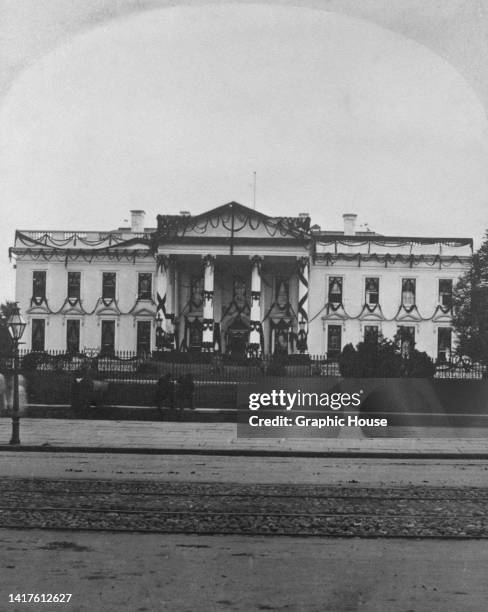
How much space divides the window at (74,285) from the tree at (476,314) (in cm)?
2375

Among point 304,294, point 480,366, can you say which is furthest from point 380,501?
point 304,294

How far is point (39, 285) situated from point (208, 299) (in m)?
10.6

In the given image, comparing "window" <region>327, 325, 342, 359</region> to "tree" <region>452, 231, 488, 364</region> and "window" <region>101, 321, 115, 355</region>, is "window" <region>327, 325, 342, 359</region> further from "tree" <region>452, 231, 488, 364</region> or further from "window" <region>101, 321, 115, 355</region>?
"window" <region>101, 321, 115, 355</region>

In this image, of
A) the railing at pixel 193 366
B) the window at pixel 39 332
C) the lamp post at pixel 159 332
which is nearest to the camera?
the railing at pixel 193 366

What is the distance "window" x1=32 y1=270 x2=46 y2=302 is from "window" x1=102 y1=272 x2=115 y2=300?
3.67m

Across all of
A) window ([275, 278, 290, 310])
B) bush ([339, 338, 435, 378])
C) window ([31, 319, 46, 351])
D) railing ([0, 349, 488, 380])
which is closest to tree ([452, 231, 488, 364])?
railing ([0, 349, 488, 380])

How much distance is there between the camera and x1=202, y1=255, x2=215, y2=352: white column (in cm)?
4800

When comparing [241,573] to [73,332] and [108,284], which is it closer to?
[108,284]

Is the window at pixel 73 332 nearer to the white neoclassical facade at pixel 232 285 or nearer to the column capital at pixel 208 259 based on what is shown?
the white neoclassical facade at pixel 232 285

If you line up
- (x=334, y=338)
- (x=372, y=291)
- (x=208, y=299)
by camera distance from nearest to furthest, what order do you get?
1. (x=208, y=299)
2. (x=372, y=291)
3. (x=334, y=338)

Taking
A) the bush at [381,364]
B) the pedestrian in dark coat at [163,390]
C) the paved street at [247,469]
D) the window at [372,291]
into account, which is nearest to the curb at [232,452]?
the paved street at [247,469]

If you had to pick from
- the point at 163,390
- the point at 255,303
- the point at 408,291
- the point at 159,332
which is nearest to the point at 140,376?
the point at 163,390

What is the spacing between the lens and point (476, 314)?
35719 mm

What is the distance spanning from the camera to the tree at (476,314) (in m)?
34.1
